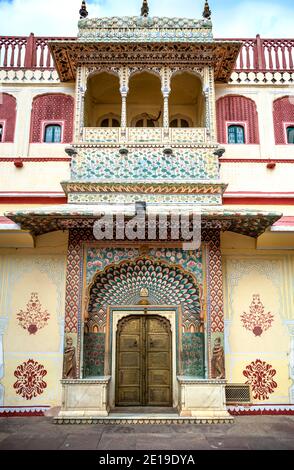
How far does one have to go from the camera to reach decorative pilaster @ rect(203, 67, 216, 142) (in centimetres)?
895

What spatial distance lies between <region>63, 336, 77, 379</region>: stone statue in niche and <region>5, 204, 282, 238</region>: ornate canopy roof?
213cm

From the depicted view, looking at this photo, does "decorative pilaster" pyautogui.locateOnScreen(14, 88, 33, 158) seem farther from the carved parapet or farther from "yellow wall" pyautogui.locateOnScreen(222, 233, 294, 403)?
"yellow wall" pyautogui.locateOnScreen(222, 233, 294, 403)

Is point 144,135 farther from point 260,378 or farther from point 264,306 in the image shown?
point 260,378

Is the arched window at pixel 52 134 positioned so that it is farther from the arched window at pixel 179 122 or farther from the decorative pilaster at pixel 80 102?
the arched window at pixel 179 122

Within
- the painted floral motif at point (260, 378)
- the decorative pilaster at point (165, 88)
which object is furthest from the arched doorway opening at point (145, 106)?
the painted floral motif at point (260, 378)

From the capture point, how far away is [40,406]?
8.20 m

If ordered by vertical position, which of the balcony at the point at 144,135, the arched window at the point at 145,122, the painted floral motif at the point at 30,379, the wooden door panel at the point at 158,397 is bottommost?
the wooden door panel at the point at 158,397

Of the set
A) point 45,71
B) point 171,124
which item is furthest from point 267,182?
point 45,71

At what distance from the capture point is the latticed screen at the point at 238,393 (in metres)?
8.23

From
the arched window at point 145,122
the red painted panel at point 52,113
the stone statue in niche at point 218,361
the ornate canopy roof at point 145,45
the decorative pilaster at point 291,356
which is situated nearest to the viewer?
the stone statue in niche at point 218,361

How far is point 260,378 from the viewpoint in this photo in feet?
27.5

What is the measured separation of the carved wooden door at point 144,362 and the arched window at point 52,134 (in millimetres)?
4560

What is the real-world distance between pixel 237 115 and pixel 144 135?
265 cm
